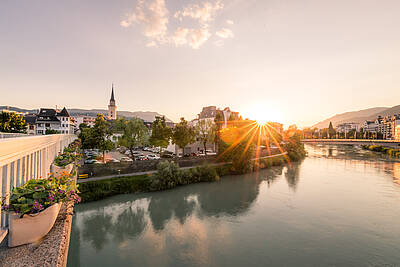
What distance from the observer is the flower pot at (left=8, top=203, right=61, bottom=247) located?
345 cm

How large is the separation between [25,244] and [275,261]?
42.5 feet

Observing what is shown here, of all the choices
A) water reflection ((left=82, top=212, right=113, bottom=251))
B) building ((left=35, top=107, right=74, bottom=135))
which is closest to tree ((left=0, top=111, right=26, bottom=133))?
water reflection ((left=82, top=212, right=113, bottom=251))

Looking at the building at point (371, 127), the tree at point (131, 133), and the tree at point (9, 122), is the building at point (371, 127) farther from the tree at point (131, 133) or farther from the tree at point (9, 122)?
the tree at point (9, 122)

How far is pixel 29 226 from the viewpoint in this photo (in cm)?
366

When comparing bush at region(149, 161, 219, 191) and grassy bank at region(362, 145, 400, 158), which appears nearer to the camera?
bush at region(149, 161, 219, 191)

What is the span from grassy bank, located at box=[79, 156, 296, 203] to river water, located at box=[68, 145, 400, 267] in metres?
1.00

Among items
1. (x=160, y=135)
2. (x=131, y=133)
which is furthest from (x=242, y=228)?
(x=131, y=133)

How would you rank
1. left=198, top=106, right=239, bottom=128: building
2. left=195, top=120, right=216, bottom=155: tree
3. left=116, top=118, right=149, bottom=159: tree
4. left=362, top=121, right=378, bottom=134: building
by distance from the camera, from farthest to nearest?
left=362, top=121, right=378, bottom=134: building, left=198, top=106, right=239, bottom=128: building, left=195, top=120, right=216, bottom=155: tree, left=116, top=118, right=149, bottom=159: tree

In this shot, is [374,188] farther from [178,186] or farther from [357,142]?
[357,142]

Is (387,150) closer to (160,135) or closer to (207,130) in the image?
(207,130)

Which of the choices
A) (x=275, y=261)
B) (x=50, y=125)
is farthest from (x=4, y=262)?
(x=50, y=125)

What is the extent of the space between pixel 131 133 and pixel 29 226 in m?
26.6

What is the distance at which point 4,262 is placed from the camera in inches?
127

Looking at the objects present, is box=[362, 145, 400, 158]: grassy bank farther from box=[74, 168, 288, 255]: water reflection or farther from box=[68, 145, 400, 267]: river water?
box=[74, 168, 288, 255]: water reflection
